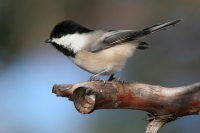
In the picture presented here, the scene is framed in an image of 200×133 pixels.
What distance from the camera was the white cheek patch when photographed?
154 cm

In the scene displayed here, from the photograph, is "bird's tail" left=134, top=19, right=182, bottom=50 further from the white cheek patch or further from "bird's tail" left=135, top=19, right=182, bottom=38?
the white cheek patch

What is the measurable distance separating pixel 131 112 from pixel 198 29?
2.21ft

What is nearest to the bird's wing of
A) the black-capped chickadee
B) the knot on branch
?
the black-capped chickadee

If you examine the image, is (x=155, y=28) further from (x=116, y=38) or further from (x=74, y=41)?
(x=74, y=41)

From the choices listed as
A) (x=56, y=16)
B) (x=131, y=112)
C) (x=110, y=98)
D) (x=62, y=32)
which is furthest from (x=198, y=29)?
(x=110, y=98)

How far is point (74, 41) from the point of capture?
154 cm

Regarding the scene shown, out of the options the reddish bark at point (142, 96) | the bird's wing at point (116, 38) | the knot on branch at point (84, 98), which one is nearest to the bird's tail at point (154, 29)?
the bird's wing at point (116, 38)

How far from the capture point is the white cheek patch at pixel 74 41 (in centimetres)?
154

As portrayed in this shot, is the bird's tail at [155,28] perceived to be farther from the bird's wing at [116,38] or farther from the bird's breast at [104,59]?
the bird's breast at [104,59]

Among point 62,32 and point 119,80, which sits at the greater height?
point 62,32

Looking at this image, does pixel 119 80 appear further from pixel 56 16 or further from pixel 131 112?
pixel 56 16

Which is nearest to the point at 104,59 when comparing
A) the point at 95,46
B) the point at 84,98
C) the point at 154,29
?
the point at 95,46

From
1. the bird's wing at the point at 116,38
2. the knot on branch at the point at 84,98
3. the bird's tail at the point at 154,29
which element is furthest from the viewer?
the bird's wing at the point at 116,38

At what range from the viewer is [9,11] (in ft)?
7.65
